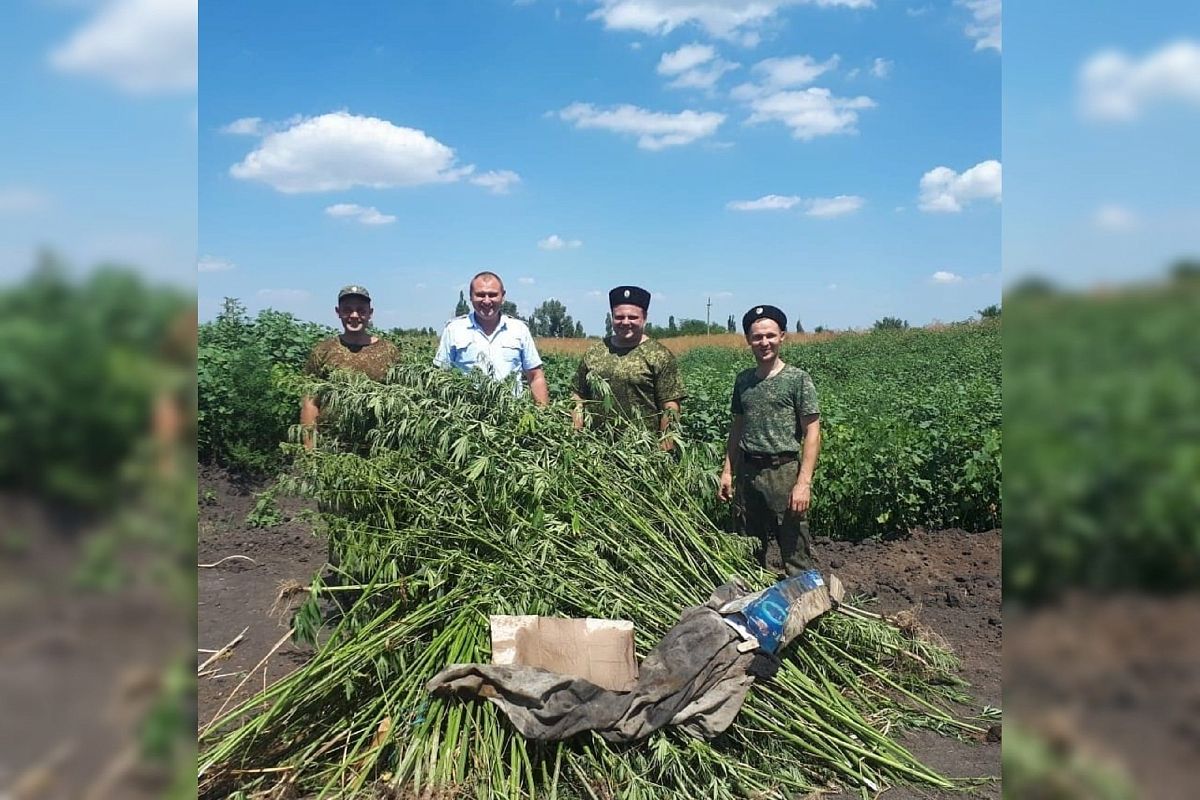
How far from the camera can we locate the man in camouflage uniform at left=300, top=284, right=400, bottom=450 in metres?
4.59

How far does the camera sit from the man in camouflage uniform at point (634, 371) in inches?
180

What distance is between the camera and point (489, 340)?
466 cm

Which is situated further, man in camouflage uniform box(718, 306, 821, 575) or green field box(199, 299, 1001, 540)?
green field box(199, 299, 1001, 540)

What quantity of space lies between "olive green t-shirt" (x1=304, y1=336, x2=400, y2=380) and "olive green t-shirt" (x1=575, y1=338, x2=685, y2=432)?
110cm

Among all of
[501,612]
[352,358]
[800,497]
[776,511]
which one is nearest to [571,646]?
[501,612]

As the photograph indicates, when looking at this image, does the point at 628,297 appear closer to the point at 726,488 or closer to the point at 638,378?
the point at 638,378

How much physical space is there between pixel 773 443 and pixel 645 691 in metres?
1.88

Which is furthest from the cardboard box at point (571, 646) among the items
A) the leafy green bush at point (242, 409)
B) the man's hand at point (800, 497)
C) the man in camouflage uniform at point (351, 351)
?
the leafy green bush at point (242, 409)

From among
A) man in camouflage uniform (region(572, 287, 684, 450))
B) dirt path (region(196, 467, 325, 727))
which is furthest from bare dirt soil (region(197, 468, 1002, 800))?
man in camouflage uniform (region(572, 287, 684, 450))

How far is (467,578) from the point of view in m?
3.17

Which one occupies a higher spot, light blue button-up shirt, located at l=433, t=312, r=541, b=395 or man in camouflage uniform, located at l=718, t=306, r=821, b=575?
light blue button-up shirt, located at l=433, t=312, r=541, b=395

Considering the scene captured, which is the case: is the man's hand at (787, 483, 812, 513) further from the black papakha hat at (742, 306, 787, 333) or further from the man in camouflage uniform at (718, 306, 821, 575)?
the black papakha hat at (742, 306, 787, 333)

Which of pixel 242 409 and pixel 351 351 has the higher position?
pixel 351 351
